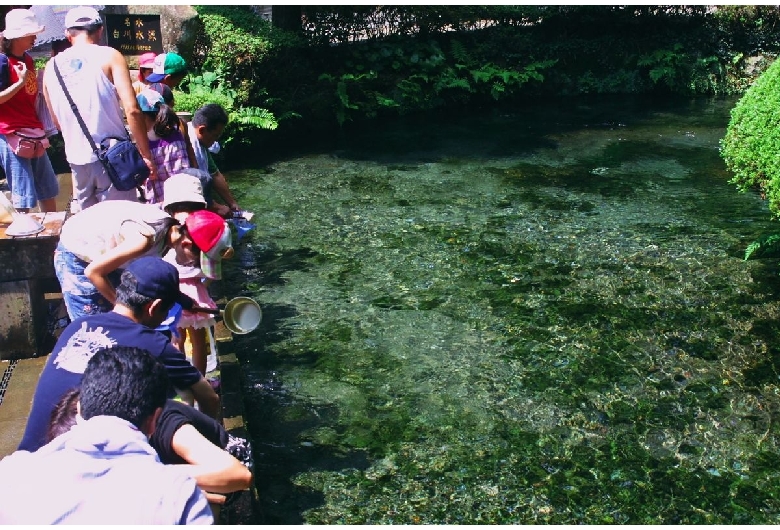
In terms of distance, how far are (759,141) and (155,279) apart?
7.60 m

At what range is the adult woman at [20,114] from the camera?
23.4 ft

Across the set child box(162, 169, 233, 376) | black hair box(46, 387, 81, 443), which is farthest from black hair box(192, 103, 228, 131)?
black hair box(46, 387, 81, 443)

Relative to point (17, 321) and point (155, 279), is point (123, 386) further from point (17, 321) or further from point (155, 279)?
point (17, 321)

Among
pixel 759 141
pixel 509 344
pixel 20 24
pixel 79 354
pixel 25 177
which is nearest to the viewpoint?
pixel 79 354

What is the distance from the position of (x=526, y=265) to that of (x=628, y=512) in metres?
4.25

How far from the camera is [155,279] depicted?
4219 mm

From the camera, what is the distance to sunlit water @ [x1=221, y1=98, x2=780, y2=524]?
5723 mm

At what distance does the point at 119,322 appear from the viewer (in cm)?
412

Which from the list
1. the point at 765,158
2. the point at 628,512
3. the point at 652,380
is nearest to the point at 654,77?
the point at 765,158

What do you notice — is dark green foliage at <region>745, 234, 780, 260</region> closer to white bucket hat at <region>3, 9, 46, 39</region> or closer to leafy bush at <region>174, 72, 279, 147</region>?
white bucket hat at <region>3, 9, 46, 39</region>

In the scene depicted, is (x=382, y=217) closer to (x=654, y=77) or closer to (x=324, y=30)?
(x=324, y=30)

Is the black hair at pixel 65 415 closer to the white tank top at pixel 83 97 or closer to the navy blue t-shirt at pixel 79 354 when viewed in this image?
the navy blue t-shirt at pixel 79 354

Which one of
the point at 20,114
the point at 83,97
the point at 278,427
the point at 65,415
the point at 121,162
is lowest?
the point at 278,427

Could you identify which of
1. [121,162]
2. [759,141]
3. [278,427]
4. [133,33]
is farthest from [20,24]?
[759,141]
